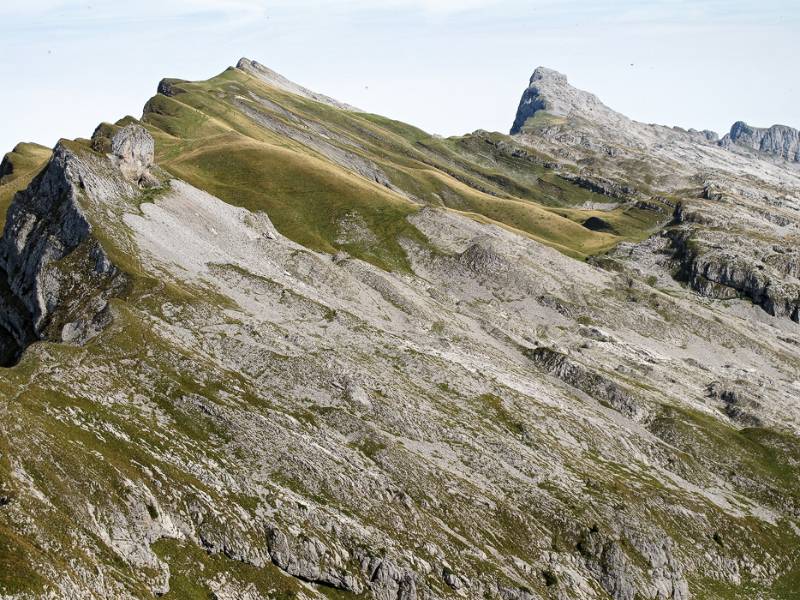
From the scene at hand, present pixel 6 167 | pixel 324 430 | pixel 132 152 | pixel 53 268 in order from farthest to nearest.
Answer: pixel 6 167, pixel 132 152, pixel 53 268, pixel 324 430

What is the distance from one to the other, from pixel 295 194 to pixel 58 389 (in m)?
128

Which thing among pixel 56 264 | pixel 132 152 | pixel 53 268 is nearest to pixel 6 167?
pixel 132 152

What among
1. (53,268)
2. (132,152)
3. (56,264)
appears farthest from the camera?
(132,152)

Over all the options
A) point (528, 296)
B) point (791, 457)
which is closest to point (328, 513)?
point (791, 457)

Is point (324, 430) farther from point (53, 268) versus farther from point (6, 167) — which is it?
point (6, 167)

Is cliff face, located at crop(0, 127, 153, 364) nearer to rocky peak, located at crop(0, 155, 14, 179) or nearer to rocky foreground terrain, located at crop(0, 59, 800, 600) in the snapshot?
rocky foreground terrain, located at crop(0, 59, 800, 600)

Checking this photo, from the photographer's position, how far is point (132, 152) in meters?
141

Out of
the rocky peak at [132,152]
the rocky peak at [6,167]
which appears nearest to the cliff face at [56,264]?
the rocky peak at [132,152]

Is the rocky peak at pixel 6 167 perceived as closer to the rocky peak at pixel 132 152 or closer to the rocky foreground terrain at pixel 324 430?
the rocky foreground terrain at pixel 324 430

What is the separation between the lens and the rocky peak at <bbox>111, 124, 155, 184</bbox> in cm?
13938

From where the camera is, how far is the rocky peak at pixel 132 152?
13938cm

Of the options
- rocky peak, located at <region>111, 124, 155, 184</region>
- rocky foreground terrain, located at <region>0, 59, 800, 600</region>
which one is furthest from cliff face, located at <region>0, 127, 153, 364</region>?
rocky peak, located at <region>111, 124, 155, 184</region>

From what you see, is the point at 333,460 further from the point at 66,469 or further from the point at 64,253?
the point at 64,253

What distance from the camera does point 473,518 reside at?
7812cm
